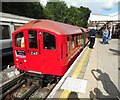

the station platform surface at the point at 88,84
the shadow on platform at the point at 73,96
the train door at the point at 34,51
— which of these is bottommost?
the shadow on platform at the point at 73,96

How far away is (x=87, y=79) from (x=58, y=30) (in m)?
2.01

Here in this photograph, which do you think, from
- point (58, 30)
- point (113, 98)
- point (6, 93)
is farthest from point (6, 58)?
point (113, 98)

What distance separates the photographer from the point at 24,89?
267 inches

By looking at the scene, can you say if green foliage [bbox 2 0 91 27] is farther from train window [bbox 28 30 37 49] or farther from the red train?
train window [bbox 28 30 37 49]

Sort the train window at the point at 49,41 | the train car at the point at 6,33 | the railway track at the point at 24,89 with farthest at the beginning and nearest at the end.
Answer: the train car at the point at 6,33 < the train window at the point at 49,41 < the railway track at the point at 24,89

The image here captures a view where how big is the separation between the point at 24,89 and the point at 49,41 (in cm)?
212

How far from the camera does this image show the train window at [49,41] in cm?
630

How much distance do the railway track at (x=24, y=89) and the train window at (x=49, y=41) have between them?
1441mm

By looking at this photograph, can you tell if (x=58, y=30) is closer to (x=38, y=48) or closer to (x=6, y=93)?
(x=38, y=48)

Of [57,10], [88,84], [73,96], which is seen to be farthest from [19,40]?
[57,10]

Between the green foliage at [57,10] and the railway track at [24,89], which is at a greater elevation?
the green foliage at [57,10]

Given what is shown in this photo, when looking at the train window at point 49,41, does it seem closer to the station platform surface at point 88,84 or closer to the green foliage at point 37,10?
the station platform surface at point 88,84

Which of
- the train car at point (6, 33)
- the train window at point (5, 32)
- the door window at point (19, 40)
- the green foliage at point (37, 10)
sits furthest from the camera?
the green foliage at point (37, 10)

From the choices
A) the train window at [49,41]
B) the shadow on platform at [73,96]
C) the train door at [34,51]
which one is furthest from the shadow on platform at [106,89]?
the train door at [34,51]
